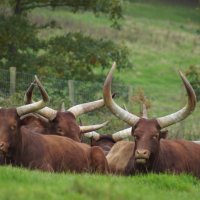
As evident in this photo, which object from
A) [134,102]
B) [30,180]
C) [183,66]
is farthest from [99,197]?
[183,66]

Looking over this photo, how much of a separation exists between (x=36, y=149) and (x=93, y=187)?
470cm

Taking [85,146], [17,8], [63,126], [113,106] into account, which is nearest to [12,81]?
[63,126]

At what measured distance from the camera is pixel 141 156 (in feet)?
47.9

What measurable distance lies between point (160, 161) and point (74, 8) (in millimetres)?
14608

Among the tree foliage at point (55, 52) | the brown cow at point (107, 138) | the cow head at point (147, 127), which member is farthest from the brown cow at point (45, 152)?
the tree foliage at point (55, 52)

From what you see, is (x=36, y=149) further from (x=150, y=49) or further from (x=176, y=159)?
(x=150, y=49)

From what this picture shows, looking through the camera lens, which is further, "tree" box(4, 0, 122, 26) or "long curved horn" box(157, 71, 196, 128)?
"tree" box(4, 0, 122, 26)

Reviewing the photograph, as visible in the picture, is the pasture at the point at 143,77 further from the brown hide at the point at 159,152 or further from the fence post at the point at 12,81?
the fence post at the point at 12,81

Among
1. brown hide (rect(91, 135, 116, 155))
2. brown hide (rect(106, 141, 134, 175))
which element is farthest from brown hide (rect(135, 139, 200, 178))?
brown hide (rect(91, 135, 116, 155))

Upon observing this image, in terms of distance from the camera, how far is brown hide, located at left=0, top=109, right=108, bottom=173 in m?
14.4

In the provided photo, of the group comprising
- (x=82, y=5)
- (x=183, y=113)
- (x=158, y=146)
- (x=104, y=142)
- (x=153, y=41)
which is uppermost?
(x=82, y=5)

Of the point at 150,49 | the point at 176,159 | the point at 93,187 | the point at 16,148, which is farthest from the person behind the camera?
the point at 150,49

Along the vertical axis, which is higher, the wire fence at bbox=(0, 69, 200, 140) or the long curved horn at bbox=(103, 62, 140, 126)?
the long curved horn at bbox=(103, 62, 140, 126)

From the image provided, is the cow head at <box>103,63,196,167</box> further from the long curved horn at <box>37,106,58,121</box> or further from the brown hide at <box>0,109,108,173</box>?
the long curved horn at <box>37,106,58,121</box>
